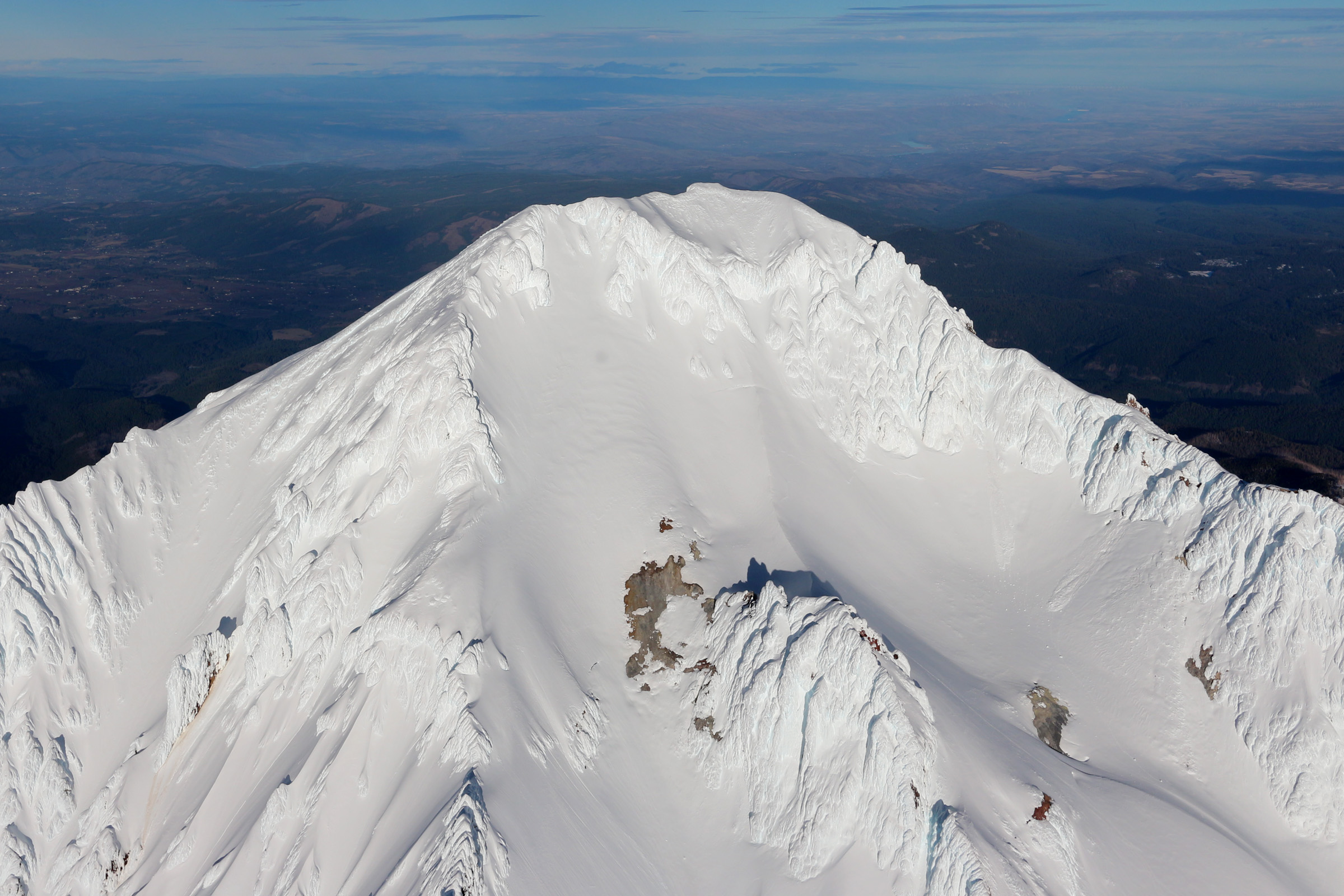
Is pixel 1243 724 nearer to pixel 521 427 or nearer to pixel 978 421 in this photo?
pixel 978 421

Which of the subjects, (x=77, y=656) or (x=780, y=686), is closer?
(x=780, y=686)

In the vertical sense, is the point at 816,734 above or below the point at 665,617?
below

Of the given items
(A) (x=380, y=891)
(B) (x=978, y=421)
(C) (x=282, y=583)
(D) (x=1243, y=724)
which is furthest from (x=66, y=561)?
(D) (x=1243, y=724)

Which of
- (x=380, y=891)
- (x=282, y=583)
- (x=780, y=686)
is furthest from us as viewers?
(x=282, y=583)

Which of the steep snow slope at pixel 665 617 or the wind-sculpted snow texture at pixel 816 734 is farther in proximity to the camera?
the steep snow slope at pixel 665 617

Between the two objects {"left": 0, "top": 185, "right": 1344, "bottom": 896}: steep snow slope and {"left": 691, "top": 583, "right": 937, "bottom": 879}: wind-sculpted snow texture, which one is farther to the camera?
{"left": 0, "top": 185, "right": 1344, "bottom": 896}: steep snow slope

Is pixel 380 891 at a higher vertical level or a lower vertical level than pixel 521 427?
lower

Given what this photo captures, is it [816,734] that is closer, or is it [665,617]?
[816,734]

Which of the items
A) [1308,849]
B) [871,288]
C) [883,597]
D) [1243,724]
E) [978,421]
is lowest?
[1308,849]
